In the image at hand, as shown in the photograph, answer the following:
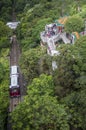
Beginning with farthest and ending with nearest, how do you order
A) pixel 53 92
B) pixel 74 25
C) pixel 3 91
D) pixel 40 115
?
pixel 74 25
pixel 3 91
pixel 53 92
pixel 40 115

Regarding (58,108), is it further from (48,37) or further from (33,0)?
(33,0)

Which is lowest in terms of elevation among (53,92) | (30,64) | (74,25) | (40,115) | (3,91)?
(40,115)

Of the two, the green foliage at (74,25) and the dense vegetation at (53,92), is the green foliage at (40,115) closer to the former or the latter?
the dense vegetation at (53,92)

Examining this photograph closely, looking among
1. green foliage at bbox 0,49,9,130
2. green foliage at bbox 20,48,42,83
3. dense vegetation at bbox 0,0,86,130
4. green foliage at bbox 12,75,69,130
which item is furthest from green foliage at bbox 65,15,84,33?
green foliage at bbox 12,75,69,130

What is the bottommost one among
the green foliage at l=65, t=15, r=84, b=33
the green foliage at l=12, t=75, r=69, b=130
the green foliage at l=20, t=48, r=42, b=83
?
the green foliage at l=12, t=75, r=69, b=130

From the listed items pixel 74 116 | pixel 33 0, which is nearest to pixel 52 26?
pixel 74 116

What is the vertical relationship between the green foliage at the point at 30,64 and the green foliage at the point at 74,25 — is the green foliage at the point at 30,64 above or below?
below

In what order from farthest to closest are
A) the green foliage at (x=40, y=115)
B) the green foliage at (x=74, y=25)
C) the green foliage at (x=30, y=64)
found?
the green foliage at (x=74, y=25) → the green foliage at (x=30, y=64) → the green foliage at (x=40, y=115)

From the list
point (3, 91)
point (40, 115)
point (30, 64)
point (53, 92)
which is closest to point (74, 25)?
point (30, 64)

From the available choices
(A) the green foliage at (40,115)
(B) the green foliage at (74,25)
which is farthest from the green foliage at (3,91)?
(B) the green foliage at (74,25)

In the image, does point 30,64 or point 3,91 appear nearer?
point 3,91

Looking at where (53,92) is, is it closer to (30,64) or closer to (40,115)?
(40,115)

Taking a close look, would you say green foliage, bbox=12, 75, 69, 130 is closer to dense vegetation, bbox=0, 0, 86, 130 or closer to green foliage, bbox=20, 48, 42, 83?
dense vegetation, bbox=0, 0, 86, 130
